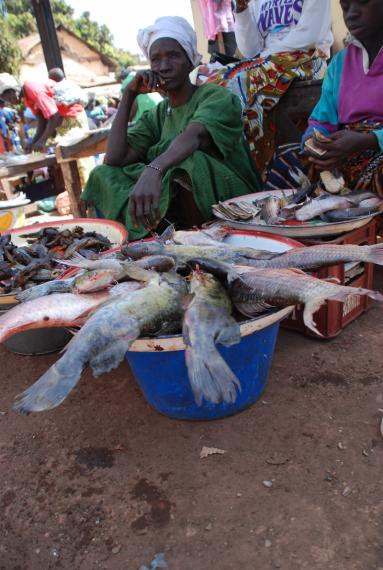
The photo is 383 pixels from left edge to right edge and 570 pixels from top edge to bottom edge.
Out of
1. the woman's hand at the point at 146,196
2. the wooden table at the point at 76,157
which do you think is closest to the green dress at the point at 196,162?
the woman's hand at the point at 146,196

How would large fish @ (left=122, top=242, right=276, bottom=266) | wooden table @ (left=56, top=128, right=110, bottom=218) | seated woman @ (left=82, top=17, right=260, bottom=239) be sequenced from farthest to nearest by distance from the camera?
wooden table @ (left=56, top=128, right=110, bottom=218), seated woman @ (left=82, top=17, right=260, bottom=239), large fish @ (left=122, top=242, right=276, bottom=266)

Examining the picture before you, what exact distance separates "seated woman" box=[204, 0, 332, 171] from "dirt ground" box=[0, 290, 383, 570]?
261cm

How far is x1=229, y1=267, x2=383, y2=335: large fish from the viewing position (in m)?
1.46

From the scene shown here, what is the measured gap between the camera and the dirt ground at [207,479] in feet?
4.88

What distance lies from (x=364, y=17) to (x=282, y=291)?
2.07 m

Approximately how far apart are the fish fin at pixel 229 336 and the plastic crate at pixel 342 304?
0.95 meters

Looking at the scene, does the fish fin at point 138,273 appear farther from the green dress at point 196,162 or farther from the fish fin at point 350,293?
the green dress at point 196,162

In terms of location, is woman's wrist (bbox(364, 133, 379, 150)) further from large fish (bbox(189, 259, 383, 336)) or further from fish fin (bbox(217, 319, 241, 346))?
fish fin (bbox(217, 319, 241, 346))

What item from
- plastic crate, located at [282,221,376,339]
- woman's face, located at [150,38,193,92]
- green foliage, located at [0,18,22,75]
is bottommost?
plastic crate, located at [282,221,376,339]

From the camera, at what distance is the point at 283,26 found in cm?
427

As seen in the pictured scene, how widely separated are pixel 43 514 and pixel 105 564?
0.37m

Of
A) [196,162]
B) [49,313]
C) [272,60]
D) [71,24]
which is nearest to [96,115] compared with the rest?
[272,60]

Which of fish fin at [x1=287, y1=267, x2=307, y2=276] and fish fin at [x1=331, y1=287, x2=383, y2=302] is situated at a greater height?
fish fin at [x1=331, y1=287, x2=383, y2=302]

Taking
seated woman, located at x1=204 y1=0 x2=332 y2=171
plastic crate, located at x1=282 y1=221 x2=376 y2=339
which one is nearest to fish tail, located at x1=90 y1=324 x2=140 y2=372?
plastic crate, located at x1=282 y1=221 x2=376 y2=339
